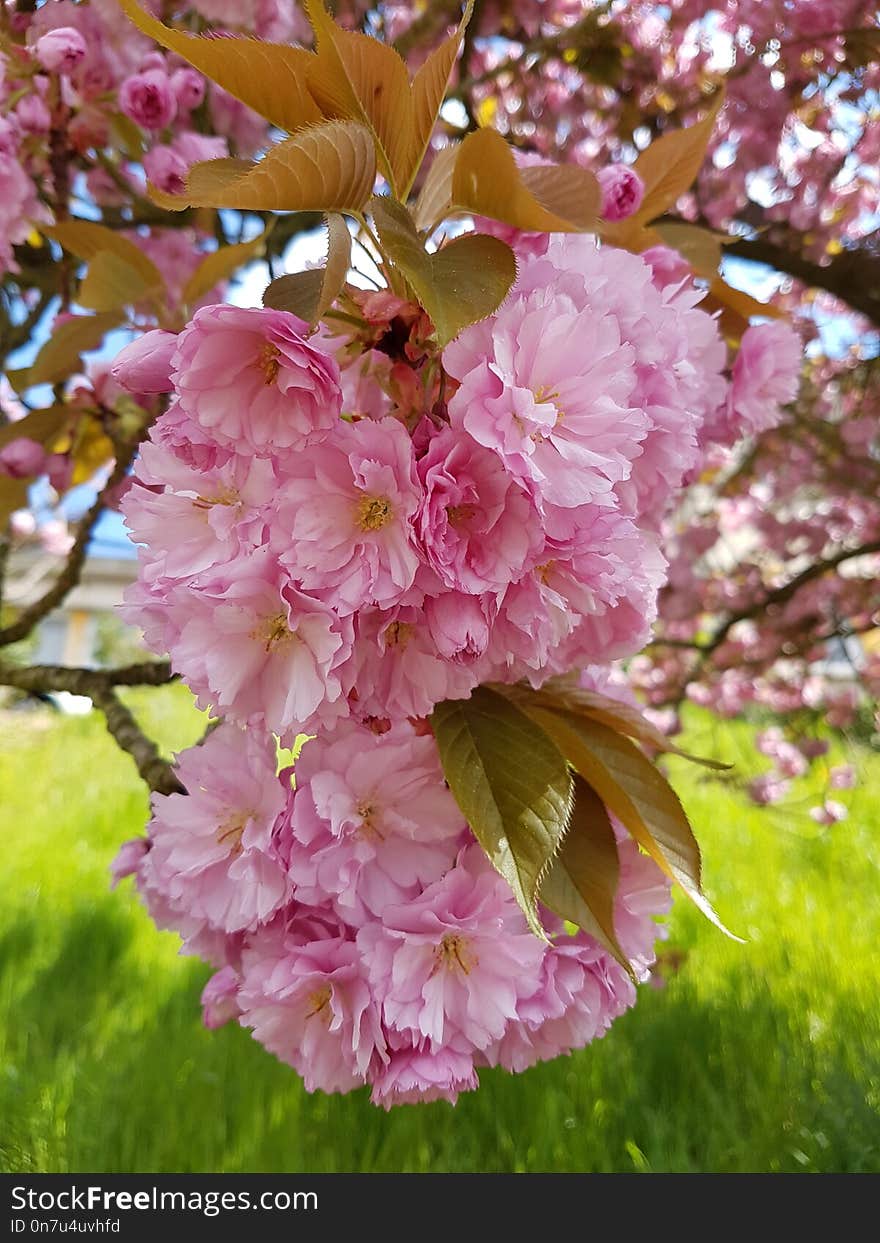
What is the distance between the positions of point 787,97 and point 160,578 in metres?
2.09

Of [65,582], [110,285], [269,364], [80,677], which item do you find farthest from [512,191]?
[65,582]

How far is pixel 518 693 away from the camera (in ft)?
1.91

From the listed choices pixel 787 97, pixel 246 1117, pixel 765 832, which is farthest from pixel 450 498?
pixel 765 832

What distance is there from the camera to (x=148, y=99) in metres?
0.93

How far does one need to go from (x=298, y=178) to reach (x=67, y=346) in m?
0.55

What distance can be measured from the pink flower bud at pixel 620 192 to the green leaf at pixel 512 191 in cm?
12

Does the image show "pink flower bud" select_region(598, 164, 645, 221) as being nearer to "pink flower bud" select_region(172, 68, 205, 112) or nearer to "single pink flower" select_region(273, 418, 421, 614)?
"single pink flower" select_region(273, 418, 421, 614)

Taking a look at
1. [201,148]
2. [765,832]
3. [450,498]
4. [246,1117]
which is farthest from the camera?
[765,832]

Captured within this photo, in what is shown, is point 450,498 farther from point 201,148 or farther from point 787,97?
point 787,97

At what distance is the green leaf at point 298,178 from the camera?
0.37 metres

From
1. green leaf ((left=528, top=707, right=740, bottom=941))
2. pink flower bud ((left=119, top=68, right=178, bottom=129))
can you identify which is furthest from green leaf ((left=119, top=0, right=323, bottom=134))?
pink flower bud ((left=119, top=68, right=178, bottom=129))

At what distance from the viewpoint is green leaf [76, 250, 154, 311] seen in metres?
0.77

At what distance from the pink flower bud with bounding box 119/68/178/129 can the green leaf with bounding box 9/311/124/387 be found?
267 mm

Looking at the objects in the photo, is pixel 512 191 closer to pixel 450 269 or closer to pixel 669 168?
pixel 450 269
